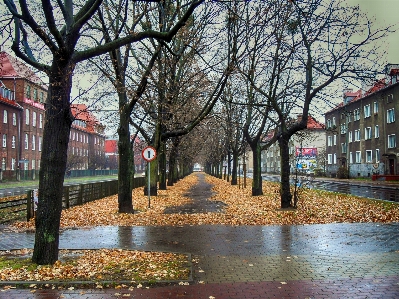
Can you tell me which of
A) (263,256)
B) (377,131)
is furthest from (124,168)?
(377,131)

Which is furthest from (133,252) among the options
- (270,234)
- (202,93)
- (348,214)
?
(202,93)

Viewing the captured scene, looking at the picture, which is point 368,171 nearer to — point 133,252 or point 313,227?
point 313,227

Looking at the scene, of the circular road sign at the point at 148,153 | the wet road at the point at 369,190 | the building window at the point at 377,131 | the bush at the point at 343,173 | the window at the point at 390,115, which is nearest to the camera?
the circular road sign at the point at 148,153

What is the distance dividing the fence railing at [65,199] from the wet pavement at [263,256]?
173cm

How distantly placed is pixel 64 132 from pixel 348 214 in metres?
10.8

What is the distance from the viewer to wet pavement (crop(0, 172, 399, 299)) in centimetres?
584

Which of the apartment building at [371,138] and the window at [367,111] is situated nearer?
the apartment building at [371,138]

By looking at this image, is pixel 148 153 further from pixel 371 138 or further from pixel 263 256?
pixel 371 138

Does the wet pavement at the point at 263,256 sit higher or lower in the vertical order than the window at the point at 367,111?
lower

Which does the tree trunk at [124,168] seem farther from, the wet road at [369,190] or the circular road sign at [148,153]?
the wet road at [369,190]

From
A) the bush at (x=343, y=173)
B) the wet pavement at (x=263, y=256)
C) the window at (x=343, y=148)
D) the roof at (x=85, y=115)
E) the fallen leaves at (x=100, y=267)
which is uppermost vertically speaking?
the window at (x=343, y=148)

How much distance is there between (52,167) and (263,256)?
4.43 metres

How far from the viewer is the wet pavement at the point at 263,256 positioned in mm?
5840

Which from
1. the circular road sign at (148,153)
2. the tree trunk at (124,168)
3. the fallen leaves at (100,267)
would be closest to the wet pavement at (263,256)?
the fallen leaves at (100,267)
